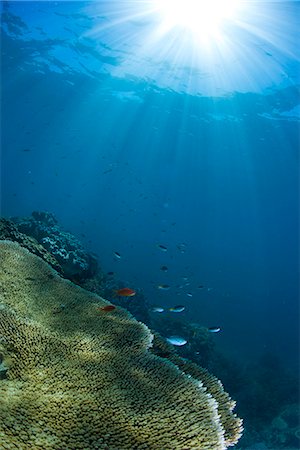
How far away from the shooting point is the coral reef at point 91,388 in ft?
8.45

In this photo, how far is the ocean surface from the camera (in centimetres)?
2452

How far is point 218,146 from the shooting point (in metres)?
47.0

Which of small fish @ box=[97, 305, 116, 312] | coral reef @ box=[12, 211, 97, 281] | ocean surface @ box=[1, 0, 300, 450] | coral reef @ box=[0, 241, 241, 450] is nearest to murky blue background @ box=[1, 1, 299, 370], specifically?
ocean surface @ box=[1, 0, 300, 450]

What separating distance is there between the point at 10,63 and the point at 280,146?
108ft

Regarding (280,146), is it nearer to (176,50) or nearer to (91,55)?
(176,50)

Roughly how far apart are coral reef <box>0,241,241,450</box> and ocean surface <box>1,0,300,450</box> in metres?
8.52

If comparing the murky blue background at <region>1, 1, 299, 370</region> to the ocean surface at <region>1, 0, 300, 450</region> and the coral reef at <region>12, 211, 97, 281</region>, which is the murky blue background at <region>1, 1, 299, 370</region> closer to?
the ocean surface at <region>1, 0, 300, 450</region>

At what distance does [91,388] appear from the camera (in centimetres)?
304

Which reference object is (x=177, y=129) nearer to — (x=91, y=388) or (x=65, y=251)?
A: (x=65, y=251)

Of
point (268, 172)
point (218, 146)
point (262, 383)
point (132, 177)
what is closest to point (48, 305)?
point (262, 383)

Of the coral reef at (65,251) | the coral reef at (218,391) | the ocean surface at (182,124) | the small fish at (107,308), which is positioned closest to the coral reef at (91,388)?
the coral reef at (218,391)

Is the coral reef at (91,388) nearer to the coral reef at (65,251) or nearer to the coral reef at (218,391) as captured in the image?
the coral reef at (218,391)

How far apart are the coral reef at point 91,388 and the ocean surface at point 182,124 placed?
852 cm

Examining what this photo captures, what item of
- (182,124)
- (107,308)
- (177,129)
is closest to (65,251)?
(107,308)
